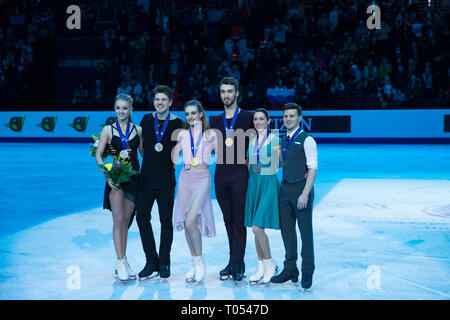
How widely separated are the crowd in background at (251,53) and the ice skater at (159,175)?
12914 mm

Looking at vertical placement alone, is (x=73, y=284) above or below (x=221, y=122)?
below

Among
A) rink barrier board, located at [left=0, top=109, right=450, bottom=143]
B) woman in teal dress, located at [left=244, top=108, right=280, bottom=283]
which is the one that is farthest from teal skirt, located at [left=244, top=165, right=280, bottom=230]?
rink barrier board, located at [left=0, top=109, right=450, bottom=143]

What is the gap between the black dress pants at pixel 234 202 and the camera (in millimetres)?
5090

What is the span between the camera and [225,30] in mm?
20328

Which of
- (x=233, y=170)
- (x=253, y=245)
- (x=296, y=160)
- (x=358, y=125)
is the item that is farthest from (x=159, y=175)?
(x=358, y=125)

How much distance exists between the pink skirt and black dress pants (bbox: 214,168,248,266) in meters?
0.12

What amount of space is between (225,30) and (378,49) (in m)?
5.28

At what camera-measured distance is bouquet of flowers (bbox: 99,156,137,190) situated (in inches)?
200

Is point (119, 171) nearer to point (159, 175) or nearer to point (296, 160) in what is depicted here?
point (159, 175)

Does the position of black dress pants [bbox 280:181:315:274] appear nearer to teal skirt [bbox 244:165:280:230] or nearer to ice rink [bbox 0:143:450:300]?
teal skirt [bbox 244:165:280:230]

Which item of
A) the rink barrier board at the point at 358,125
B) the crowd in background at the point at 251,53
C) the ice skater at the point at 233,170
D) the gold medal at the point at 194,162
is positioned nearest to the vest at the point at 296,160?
the ice skater at the point at 233,170

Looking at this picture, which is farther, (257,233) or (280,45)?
(280,45)
